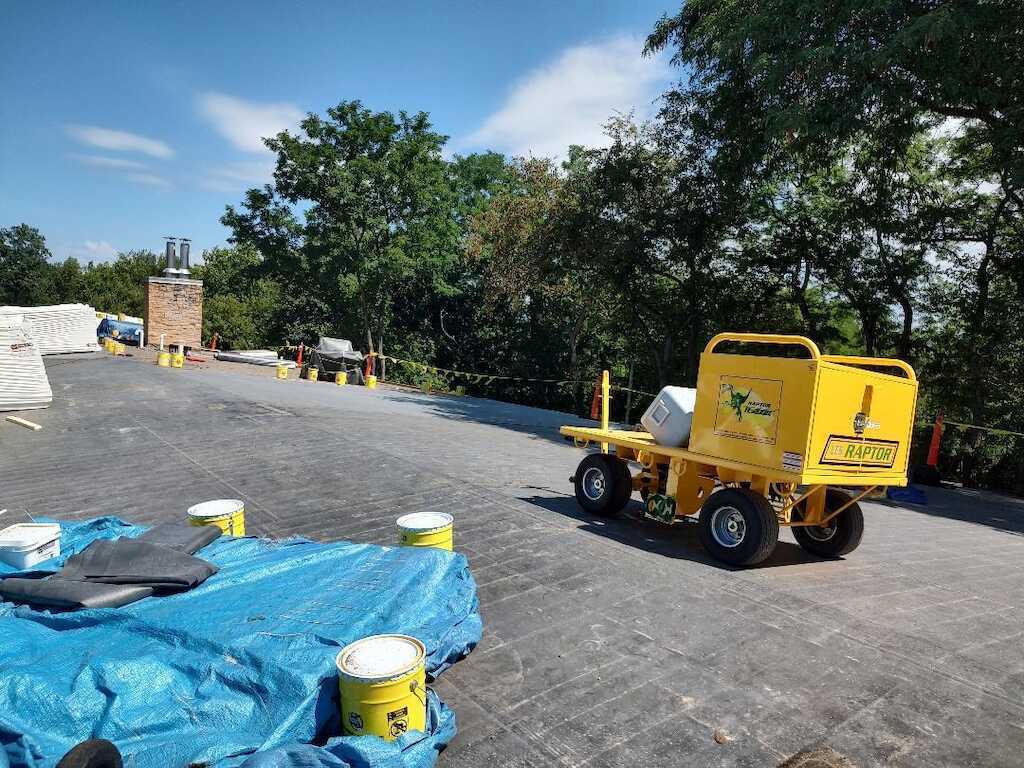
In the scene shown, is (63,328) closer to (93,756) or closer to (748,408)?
(748,408)

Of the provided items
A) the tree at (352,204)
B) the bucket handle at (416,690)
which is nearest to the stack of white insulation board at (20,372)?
the bucket handle at (416,690)

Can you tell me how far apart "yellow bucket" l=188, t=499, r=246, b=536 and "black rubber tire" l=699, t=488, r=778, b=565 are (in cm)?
413

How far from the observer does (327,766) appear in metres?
2.59

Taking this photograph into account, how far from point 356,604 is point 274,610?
1.56ft

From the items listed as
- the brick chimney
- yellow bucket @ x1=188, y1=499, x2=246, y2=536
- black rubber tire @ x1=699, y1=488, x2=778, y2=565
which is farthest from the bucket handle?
the brick chimney

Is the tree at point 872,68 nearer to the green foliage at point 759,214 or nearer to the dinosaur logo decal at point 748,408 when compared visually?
the green foliage at point 759,214

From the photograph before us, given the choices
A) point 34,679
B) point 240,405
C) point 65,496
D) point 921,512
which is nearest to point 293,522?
point 65,496

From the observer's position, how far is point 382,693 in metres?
2.92

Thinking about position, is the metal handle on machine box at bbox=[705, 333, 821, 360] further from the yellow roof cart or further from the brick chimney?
the brick chimney

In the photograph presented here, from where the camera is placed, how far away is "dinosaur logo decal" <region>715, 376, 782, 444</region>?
556 cm

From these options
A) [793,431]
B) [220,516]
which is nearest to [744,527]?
[793,431]

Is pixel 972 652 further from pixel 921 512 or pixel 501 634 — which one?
pixel 921 512

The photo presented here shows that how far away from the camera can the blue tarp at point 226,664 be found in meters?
2.78

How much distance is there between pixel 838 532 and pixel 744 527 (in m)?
1.41
